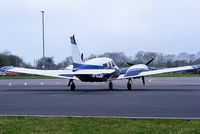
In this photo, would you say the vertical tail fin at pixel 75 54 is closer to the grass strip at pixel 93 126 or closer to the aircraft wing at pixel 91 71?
the aircraft wing at pixel 91 71

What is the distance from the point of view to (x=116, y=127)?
9.85m

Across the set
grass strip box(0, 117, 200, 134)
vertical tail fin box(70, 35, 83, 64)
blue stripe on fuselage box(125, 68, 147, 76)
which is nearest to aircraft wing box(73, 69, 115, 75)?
vertical tail fin box(70, 35, 83, 64)

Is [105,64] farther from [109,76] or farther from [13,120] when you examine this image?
[13,120]

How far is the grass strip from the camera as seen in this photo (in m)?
9.24

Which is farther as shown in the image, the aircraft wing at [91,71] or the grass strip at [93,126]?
the aircraft wing at [91,71]

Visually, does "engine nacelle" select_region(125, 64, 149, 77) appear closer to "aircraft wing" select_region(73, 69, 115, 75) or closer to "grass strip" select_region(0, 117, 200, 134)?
"aircraft wing" select_region(73, 69, 115, 75)

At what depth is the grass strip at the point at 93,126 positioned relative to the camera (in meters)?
9.24

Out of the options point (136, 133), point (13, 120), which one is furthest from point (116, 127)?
point (13, 120)

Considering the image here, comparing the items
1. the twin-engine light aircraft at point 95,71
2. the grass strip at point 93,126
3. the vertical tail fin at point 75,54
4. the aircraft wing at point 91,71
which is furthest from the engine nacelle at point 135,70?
the grass strip at point 93,126

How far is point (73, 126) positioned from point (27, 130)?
3.80 ft

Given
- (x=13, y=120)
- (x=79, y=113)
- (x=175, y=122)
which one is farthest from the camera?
(x=79, y=113)

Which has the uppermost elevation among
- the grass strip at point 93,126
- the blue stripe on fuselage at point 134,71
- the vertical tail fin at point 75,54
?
the vertical tail fin at point 75,54

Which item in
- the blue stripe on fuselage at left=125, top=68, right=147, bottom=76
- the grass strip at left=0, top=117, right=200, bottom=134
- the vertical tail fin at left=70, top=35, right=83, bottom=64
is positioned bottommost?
the grass strip at left=0, top=117, right=200, bottom=134

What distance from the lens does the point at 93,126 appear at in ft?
32.9
